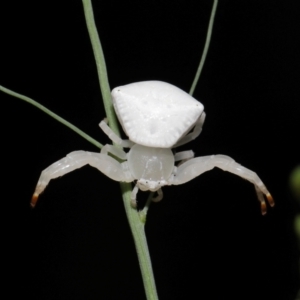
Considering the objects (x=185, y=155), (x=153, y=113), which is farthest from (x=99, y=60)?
(x=185, y=155)

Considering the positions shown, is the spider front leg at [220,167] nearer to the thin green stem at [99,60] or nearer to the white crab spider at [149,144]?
the white crab spider at [149,144]

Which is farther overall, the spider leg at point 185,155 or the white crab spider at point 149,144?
the spider leg at point 185,155

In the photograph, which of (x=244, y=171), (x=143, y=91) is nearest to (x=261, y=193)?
(x=244, y=171)

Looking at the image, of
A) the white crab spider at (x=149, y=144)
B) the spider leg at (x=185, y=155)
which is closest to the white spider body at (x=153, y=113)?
the white crab spider at (x=149, y=144)

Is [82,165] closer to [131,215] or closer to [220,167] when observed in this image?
[131,215]

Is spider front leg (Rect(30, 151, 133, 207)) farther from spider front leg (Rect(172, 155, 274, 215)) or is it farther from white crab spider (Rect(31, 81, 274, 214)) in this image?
spider front leg (Rect(172, 155, 274, 215))

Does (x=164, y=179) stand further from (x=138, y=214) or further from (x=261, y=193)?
(x=261, y=193)

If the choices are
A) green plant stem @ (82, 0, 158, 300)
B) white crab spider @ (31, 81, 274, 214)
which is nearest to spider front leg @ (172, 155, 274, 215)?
white crab spider @ (31, 81, 274, 214)
